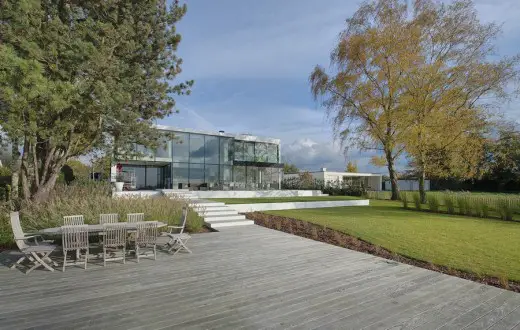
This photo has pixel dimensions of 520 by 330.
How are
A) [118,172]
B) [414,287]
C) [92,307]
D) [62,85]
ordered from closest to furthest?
[92,307] → [414,287] → [62,85] → [118,172]

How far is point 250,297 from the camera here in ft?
14.9

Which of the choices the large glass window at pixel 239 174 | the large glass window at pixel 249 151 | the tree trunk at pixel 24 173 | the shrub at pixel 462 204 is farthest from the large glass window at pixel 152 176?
the shrub at pixel 462 204

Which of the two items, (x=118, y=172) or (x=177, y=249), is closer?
(x=177, y=249)

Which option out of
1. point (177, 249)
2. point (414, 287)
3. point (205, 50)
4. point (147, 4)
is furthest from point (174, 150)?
point (414, 287)

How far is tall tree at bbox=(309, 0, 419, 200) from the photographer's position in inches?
787

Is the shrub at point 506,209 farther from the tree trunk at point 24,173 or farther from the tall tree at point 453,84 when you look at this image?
the tree trunk at point 24,173

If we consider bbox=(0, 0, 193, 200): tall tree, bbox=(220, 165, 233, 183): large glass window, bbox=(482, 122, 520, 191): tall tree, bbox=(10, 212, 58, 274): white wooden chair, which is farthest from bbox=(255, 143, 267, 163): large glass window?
bbox=(10, 212, 58, 274): white wooden chair

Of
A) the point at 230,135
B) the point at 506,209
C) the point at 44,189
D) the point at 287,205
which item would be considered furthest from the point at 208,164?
the point at 506,209

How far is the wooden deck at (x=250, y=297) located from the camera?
376cm

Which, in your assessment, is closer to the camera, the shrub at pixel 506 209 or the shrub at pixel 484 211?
the shrub at pixel 506 209

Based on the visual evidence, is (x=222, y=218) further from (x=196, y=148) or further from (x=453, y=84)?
(x=453, y=84)

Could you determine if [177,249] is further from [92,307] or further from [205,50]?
[205,50]

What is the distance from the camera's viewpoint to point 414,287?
201 inches

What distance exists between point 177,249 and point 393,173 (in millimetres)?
20948
